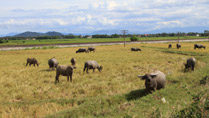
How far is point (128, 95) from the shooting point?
12.0 meters

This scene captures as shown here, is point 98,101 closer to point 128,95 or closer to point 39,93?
point 128,95

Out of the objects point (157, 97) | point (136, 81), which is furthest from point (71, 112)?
point (136, 81)

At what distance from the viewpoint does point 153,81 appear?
11164mm

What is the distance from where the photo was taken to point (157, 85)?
1189 centimetres

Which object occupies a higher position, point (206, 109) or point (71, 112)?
point (206, 109)

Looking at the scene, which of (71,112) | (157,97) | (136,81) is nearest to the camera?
(71,112)

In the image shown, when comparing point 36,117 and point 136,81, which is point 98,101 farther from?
point 136,81

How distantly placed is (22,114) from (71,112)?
273 centimetres

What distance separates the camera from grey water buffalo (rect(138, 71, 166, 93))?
36.2 ft

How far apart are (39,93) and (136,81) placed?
8082mm

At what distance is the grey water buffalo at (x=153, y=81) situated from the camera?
11023 millimetres

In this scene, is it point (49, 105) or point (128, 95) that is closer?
point (49, 105)

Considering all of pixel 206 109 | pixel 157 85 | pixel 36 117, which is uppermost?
pixel 206 109

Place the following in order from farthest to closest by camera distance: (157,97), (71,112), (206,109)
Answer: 1. (157,97)
2. (71,112)
3. (206,109)
